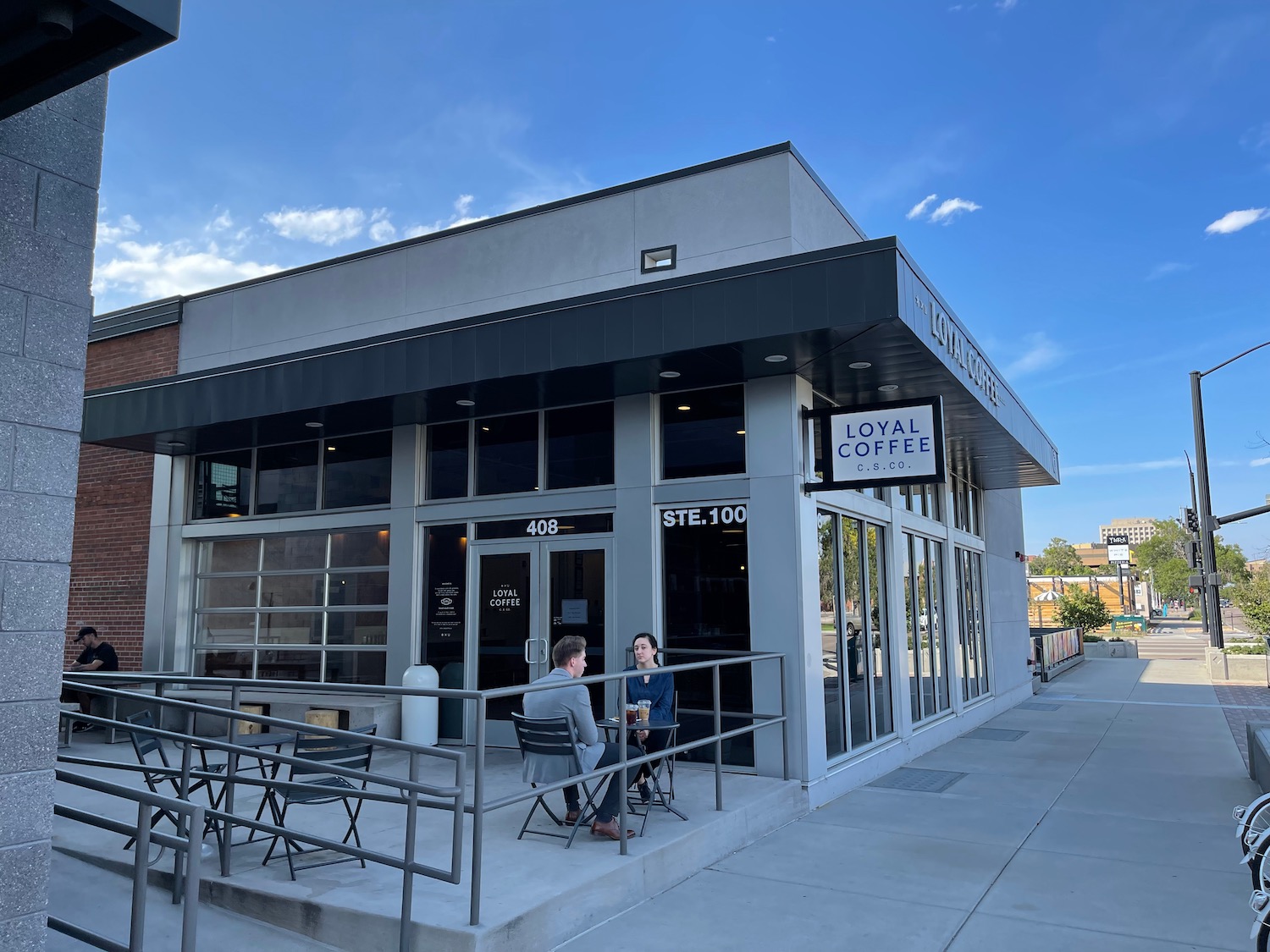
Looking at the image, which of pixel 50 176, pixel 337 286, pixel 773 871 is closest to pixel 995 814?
pixel 773 871

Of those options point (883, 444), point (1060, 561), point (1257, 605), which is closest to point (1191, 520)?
point (1257, 605)

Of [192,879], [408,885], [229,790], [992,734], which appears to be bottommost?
[992,734]

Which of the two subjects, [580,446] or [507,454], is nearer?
[580,446]

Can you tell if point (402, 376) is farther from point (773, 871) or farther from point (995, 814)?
point (995, 814)

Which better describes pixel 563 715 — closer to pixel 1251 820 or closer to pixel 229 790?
pixel 229 790

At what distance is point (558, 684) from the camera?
19.4ft

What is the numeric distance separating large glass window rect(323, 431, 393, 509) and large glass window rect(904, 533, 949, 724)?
6.73m

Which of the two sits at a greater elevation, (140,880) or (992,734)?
(140,880)

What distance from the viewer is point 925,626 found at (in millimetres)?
13078

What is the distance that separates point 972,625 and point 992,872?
33.0ft

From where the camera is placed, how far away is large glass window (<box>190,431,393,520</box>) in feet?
38.7

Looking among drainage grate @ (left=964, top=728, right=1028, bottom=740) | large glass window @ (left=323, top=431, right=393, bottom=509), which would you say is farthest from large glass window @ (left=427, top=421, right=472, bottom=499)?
drainage grate @ (left=964, top=728, right=1028, bottom=740)

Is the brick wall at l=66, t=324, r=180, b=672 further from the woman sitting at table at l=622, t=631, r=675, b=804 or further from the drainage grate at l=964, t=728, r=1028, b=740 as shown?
the drainage grate at l=964, t=728, r=1028, b=740

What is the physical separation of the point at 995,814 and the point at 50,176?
842cm
